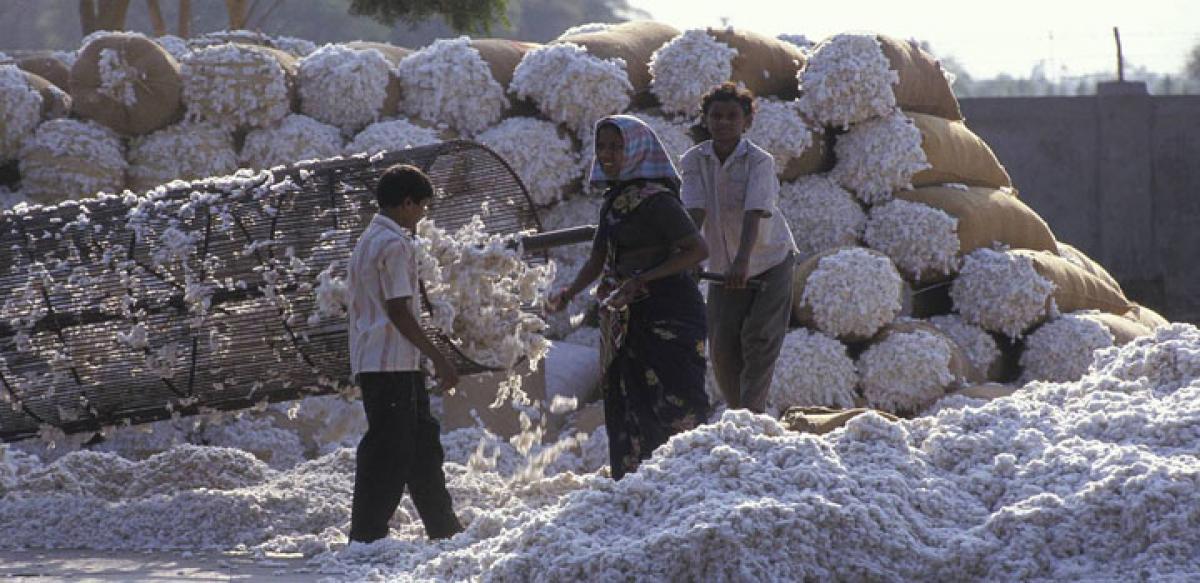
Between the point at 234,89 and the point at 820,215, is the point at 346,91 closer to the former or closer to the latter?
the point at 234,89

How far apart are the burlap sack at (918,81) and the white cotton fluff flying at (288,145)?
2.92 m

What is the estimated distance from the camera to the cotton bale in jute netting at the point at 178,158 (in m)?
7.75

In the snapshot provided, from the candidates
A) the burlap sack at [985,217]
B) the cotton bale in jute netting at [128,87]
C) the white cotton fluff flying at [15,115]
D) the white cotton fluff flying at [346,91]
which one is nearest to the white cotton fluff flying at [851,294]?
the burlap sack at [985,217]

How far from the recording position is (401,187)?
4887 millimetres

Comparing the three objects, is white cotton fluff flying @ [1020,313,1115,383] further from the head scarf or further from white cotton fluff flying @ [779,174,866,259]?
the head scarf

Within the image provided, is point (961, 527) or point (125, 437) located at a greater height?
point (961, 527)

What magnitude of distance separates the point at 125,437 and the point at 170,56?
215cm

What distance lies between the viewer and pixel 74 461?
6.41 meters

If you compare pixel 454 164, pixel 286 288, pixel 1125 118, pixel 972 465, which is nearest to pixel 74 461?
pixel 286 288

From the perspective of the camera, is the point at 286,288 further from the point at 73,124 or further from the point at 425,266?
the point at 73,124

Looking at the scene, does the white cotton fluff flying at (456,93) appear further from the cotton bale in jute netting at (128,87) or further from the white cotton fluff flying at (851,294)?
the white cotton fluff flying at (851,294)

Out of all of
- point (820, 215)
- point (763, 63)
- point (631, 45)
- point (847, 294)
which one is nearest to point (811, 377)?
point (847, 294)

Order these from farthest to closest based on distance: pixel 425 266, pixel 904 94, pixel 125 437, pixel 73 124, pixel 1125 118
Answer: pixel 1125 118 < pixel 904 94 < pixel 73 124 < pixel 125 437 < pixel 425 266

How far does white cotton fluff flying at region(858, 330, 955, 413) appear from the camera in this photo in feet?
24.6
